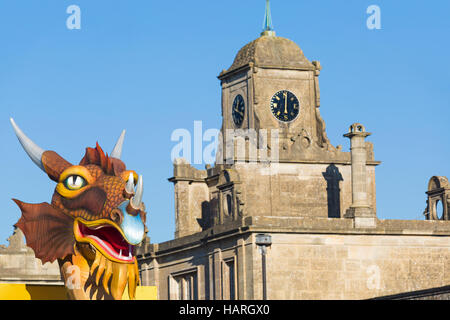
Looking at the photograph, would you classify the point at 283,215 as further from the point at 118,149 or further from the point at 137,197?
the point at 137,197

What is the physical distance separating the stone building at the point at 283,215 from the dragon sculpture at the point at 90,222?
25.7m

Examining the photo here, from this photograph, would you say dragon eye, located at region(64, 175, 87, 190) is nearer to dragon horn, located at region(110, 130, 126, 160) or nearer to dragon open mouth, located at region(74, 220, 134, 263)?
dragon open mouth, located at region(74, 220, 134, 263)

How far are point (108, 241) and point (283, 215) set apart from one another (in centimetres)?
3546

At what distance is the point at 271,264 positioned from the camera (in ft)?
233

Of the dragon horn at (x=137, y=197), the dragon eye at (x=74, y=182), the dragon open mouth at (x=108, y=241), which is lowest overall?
the dragon open mouth at (x=108, y=241)

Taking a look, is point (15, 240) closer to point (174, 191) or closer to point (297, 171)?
point (174, 191)

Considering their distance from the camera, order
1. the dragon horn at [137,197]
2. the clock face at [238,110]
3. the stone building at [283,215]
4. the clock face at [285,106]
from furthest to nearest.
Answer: the clock face at [238,110] < the clock face at [285,106] < the stone building at [283,215] < the dragon horn at [137,197]

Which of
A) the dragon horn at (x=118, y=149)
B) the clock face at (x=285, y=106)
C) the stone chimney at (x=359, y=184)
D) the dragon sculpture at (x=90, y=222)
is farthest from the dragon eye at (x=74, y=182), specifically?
the clock face at (x=285, y=106)

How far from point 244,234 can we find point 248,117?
431 inches

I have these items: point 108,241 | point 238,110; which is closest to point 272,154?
point 238,110

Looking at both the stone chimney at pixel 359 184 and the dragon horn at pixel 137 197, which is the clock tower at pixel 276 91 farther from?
the dragon horn at pixel 137 197

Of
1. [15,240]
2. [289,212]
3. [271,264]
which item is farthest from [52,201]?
[15,240]

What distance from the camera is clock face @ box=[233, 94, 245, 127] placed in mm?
81812

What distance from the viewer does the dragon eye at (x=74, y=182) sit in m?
44.3
